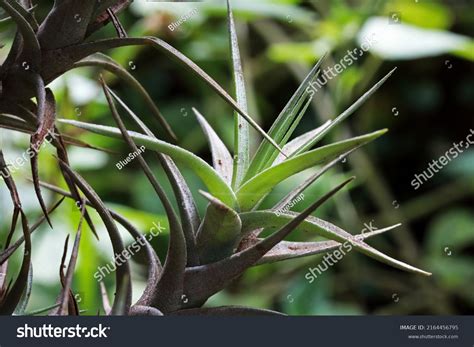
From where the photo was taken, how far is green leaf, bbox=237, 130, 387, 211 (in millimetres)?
306

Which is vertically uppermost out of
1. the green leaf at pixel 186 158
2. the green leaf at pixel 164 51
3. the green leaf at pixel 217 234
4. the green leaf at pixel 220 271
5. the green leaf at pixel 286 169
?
the green leaf at pixel 164 51

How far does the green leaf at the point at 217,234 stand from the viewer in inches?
13.0

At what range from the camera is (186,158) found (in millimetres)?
323

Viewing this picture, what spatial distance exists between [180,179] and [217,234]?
0.03m

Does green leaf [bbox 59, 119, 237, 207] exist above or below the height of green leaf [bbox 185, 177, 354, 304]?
above

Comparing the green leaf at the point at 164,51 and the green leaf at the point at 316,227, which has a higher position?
the green leaf at the point at 164,51

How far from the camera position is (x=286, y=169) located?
13.0 inches

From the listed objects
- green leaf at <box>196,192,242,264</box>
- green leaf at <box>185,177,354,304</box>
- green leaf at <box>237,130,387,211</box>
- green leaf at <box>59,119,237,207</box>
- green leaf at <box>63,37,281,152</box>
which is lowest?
green leaf at <box>185,177,354,304</box>

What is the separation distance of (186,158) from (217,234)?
0.04 metres

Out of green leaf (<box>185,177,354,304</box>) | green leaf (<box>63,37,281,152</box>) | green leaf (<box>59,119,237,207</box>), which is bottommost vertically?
green leaf (<box>185,177,354,304</box>)

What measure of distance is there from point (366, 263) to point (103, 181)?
507 millimetres

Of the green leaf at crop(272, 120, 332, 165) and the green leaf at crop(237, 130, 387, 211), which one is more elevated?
the green leaf at crop(272, 120, 332, 165)

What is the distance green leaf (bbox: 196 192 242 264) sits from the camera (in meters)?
0.33

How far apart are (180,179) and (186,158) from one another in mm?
23
